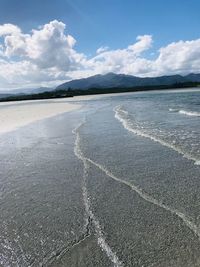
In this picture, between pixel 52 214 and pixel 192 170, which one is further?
pixel 192 170

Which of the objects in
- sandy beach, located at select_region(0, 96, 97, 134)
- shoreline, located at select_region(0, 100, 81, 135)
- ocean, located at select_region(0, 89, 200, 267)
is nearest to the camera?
ocean, located at select_region(0, 89, 200, 267)

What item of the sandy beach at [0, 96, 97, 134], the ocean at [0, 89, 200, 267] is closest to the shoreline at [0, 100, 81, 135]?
the sandy beach at [0, 96, 97, 134]

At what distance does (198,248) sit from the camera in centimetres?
630

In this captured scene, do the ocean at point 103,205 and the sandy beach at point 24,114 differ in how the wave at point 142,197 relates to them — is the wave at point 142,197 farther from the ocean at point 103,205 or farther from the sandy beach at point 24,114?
the sandy beach at point 24,114

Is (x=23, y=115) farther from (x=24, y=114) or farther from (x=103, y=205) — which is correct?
(x=103, y=205)

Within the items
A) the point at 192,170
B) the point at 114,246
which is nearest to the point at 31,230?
the point at 114,246

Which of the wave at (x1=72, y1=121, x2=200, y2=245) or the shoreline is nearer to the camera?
the wave at (x1=72, y1=121, x2=200, y2=245)

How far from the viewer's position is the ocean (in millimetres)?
6414

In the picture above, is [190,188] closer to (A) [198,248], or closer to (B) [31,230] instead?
(A) [198,248]

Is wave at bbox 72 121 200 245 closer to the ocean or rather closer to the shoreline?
the ocean

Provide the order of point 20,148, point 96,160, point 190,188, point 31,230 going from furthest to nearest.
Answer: point 20,148 < point 96,160 < point 190,188 < point 31,230

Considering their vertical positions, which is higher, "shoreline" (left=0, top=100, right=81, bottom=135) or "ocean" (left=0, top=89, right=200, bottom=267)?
"ocean" (left=0, top=89, right=200, bottom=267)

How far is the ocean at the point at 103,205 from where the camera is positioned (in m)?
6.41

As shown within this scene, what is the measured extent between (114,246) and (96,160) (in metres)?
7.91
